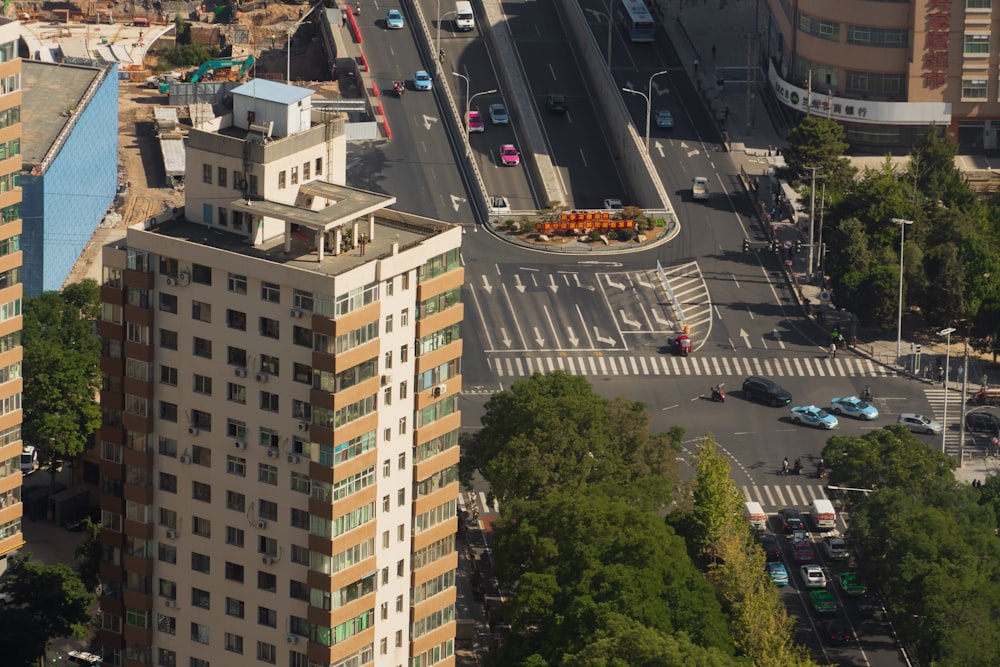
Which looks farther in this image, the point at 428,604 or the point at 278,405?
the point at 428,604

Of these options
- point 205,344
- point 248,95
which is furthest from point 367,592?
point 248,95

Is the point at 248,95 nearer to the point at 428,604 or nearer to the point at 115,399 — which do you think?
the point at 115,399

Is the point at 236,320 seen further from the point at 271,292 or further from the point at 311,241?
the point at 311,241

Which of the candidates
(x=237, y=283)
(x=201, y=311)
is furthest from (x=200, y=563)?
(x=237, y=283)

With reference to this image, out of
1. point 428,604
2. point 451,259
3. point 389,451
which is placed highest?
point 451,259

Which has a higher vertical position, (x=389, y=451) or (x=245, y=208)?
(x=245, y=208)

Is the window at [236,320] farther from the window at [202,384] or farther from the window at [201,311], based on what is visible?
the window at [202,384]
